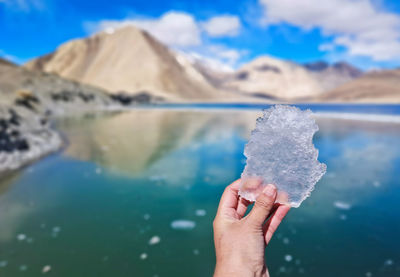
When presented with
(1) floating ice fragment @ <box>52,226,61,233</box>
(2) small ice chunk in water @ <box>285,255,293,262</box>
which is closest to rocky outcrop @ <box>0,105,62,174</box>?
(1) floating ice fragment @ <box>52,226,61,233</box>

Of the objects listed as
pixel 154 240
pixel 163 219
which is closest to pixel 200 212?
pixel 163 219

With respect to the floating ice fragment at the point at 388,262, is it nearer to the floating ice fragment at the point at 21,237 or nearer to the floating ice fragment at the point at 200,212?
the floating ice fragment at the point at 200,212

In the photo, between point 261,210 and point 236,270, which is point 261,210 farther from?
point 236,270

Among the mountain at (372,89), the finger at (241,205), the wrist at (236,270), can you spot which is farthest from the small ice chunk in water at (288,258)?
the mountain at (372,89)

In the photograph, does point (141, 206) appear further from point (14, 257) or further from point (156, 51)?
point (156, 51)

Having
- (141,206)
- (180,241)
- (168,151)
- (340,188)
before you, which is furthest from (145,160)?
(340,188)
